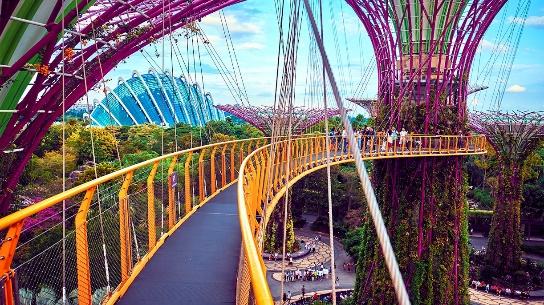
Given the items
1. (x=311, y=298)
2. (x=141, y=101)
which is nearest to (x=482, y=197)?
(x=311, y=298)

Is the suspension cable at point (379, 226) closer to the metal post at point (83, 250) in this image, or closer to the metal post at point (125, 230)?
the metal post at point (83, 250)

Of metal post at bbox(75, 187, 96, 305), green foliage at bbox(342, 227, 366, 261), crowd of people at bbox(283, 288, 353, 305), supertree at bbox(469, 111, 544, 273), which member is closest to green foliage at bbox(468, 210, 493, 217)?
supertree at bbox(469, 111, 544, 273)

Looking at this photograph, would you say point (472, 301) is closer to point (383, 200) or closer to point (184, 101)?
point (383, 200)

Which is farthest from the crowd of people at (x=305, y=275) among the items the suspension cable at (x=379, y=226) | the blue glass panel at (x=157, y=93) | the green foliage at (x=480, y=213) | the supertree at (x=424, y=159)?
the blue glass panel at (x=157, y=93)

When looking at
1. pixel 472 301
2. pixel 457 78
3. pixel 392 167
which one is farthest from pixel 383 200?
pixel 472 301

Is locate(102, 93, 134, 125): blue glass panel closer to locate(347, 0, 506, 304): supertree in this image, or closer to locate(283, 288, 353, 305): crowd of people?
locate(283, 288, 353, 305): crowd of people
